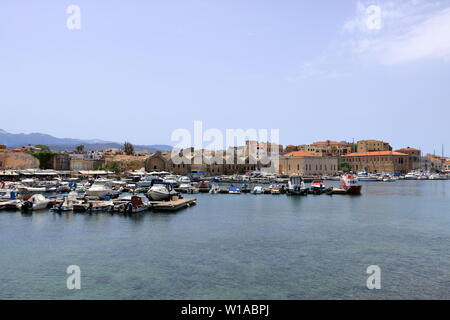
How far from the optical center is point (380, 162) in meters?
130

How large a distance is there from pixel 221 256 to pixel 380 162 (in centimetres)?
12247

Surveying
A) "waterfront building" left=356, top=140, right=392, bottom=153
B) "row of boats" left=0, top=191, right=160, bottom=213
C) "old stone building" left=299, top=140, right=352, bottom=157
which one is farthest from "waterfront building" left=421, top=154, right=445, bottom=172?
"row of boats" left=0, top=191, right=160, bottom=213

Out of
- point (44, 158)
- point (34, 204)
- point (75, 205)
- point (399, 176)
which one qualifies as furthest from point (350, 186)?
point (399, 176)

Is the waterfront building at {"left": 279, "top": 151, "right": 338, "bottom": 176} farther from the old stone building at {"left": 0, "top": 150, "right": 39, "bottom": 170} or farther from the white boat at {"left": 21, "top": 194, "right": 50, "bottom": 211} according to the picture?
the white boat at {"left": 21, "top": 194, "right": 50, "bottom": 211}

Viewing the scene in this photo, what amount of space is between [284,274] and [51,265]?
897 cm

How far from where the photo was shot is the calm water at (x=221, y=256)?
13.4m

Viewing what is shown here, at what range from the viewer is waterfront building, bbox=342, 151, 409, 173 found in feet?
423

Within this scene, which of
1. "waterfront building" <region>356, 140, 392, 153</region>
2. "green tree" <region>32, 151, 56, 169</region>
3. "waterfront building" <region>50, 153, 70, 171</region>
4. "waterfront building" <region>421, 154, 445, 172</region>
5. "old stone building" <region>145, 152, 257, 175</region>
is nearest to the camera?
"green tree" <region>32, 151, 56, 169</region>

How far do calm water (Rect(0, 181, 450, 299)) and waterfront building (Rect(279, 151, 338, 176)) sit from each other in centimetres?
8813

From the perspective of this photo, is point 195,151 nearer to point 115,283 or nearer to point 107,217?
point 107,217

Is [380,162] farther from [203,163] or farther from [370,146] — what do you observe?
[203,163]

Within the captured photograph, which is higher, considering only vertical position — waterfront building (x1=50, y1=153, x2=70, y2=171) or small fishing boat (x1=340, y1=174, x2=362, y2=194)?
waterfront building (x1=50, y1=153, x2=70, y2=171)

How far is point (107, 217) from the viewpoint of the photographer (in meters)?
30.1
